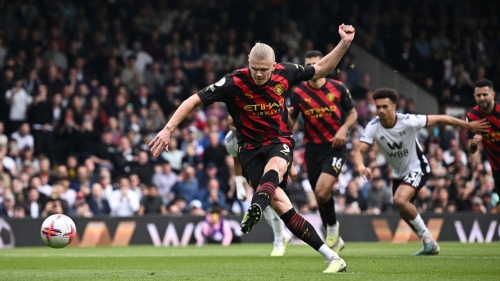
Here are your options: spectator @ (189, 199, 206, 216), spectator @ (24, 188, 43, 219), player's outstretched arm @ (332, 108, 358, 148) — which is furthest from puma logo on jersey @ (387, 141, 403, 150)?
spectator @ (24, 188, 43, 219)

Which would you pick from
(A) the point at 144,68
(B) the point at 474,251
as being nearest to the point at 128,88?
(A) the point at 144,68

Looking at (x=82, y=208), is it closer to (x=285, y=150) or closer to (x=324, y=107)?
(x=324, y=107)

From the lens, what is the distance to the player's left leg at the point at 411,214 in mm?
12906

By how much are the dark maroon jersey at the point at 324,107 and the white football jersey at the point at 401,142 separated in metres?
0.57

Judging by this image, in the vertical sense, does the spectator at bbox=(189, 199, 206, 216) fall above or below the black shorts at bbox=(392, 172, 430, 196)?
below

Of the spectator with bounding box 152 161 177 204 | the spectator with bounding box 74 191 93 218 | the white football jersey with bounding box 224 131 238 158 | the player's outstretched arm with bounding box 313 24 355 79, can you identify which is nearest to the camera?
the player's outstretched arm with bounding box 313 24 355 79

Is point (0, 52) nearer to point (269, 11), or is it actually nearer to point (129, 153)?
point (129, 153)

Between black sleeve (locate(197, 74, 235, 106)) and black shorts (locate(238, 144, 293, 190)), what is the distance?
691 mm

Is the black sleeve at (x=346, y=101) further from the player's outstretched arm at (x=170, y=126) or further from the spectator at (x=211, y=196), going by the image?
the spectator at (x=211, y=196)

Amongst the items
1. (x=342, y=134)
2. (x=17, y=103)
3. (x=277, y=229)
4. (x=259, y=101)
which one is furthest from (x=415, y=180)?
(x=17, y=103)

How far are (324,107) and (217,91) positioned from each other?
4323mm

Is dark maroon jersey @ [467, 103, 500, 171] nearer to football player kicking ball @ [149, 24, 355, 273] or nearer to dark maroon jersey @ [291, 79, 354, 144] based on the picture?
dark maroon jersey @ [291, 79, 354, 144]

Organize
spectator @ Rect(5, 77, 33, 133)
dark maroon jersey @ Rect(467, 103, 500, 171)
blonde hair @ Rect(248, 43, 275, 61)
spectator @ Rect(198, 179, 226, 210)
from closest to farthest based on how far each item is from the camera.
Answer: blonde hair @ Rect(248, 43, 275, 61)
dark maroon jersey @ Rect(467, 103, 500, 171)
spectator @ Rect(198, 179, 226, 210)
spectator @ Rect(5, 77, 33, 133)

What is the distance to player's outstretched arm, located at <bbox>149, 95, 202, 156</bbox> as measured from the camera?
28.1ft
